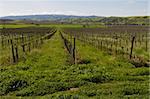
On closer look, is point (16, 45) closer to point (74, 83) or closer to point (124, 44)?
point (124, 44)

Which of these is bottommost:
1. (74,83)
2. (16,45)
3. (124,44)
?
(124,44)

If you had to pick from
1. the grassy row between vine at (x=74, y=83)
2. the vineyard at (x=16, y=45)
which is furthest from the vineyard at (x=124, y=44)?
the vineyard at (x=16, y=45)

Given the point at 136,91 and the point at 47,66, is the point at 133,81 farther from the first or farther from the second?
the point at 47,66

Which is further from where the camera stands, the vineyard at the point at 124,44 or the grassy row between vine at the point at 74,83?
the vineyard at the point at 124,44

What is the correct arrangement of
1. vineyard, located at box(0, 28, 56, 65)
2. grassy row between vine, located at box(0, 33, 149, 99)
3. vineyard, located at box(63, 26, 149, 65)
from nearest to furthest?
grassy row between vine, located at box(0, 33, 149, 99) < vineyard, located at box(0, 28, 56, 65) < vineyard, located at box(63, 26, 149, 65)

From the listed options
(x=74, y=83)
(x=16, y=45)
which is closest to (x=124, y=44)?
(x=16, y=45)

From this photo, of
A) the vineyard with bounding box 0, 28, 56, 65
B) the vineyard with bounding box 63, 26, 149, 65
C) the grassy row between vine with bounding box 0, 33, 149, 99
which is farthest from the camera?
the vineyard with bounding box 63, 26, 149, 65

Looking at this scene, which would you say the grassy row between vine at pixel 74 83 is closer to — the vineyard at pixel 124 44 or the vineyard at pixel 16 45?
the vineyard at pixel 16 45

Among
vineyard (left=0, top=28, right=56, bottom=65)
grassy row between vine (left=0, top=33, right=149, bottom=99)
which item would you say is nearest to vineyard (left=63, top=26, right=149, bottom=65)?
grassy row between vine (left=0, top=33, right=149, bottom=99)

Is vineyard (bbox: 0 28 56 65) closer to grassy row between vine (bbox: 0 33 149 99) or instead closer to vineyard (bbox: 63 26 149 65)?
grassy row between vine (bbox: 0 33 149 99)

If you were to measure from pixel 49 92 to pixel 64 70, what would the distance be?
5.92 m

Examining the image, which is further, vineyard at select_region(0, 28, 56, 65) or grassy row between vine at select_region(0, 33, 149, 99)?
vineyard at select_region(0, 28, 56, 65)

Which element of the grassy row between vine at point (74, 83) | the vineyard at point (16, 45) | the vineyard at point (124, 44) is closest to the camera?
the grassy row between vine at point (74, 83)

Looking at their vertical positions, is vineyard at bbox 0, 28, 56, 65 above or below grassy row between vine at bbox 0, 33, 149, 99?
below
